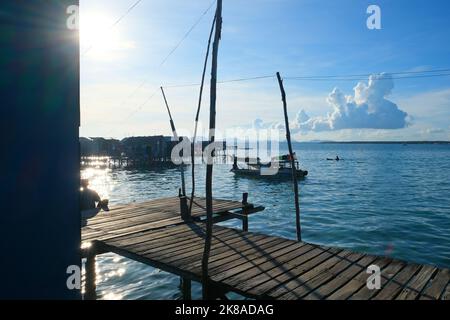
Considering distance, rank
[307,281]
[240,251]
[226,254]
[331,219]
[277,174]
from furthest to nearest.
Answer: [277,174], [331,219], [240,251], [226,254], [307,281]

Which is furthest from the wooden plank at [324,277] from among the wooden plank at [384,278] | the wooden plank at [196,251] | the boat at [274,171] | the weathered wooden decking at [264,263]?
the boat at [274,171]

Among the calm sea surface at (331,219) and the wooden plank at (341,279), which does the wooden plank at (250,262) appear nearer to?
the wooden plank at (341,279)

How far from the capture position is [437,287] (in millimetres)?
6309

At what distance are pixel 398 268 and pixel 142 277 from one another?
32.4 ft

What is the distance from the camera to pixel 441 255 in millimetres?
16953

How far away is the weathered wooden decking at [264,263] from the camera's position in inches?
247

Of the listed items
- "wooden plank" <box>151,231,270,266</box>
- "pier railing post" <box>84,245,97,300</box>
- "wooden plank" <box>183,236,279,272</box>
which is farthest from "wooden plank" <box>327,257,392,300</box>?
"pier railing post" <box>84,245,97,300</box>

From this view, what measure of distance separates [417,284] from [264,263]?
3090mm

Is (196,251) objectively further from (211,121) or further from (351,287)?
(351,287)

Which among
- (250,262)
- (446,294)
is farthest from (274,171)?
(446,294)

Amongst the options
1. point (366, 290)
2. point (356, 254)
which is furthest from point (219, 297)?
point (356, 254)

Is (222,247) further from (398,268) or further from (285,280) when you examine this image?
(398,268)

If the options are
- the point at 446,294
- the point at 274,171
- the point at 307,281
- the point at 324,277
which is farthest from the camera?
the point at 274,171

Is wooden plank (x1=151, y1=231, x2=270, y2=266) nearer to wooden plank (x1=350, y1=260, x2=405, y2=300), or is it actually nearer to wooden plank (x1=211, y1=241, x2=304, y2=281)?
wooden plank (x1=211, y1=241, x2=304, y2=281)
